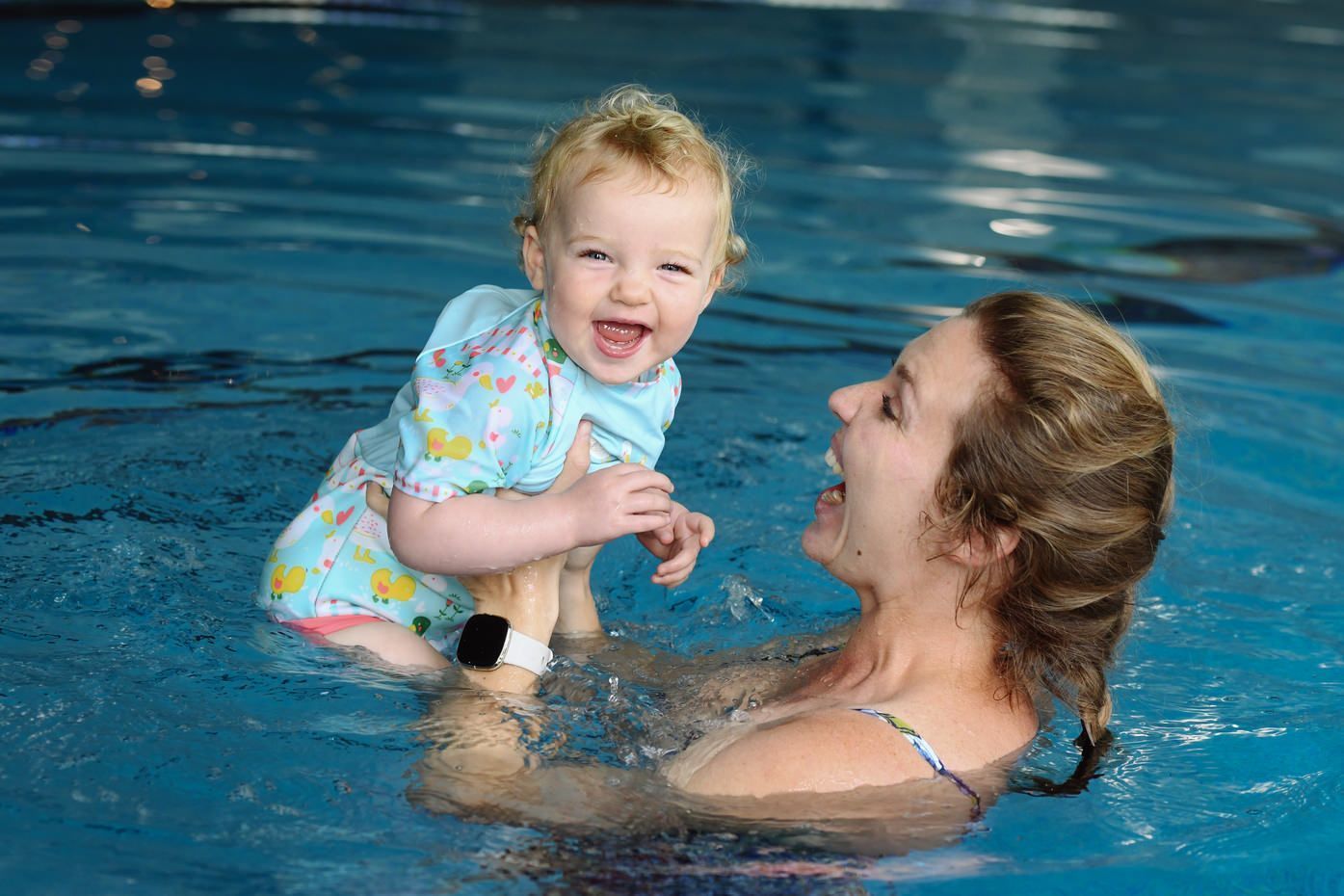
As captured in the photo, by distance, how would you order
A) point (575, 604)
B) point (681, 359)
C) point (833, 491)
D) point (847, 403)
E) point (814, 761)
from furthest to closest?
point (681, 359) < point (575, 604) < point (833, 491) < point (847, 403) < point (814, 761)

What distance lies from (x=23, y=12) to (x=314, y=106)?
2.84 m

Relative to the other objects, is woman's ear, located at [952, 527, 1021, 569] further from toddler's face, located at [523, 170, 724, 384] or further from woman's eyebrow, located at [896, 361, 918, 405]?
toddler's face, located at [523, 170, 724, 384]

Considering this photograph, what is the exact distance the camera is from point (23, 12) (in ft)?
33.1

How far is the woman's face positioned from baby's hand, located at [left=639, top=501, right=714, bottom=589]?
0.22 metres

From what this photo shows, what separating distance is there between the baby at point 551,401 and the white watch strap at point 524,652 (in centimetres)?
19

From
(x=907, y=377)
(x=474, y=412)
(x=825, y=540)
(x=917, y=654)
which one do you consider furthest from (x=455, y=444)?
(x=917, y=654)

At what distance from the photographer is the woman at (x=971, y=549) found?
2779 mm

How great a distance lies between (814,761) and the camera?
2.76 m

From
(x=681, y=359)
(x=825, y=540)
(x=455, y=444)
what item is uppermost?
(x=455, y=444)

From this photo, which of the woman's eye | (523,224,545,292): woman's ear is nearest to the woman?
the woman's eye

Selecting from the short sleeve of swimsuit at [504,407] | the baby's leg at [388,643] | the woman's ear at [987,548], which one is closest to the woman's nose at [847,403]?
the woman's ear at [987,548]

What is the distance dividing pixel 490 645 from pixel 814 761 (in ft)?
2.32

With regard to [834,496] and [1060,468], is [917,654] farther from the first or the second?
[1060,468]

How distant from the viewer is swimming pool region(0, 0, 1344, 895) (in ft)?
9.45
